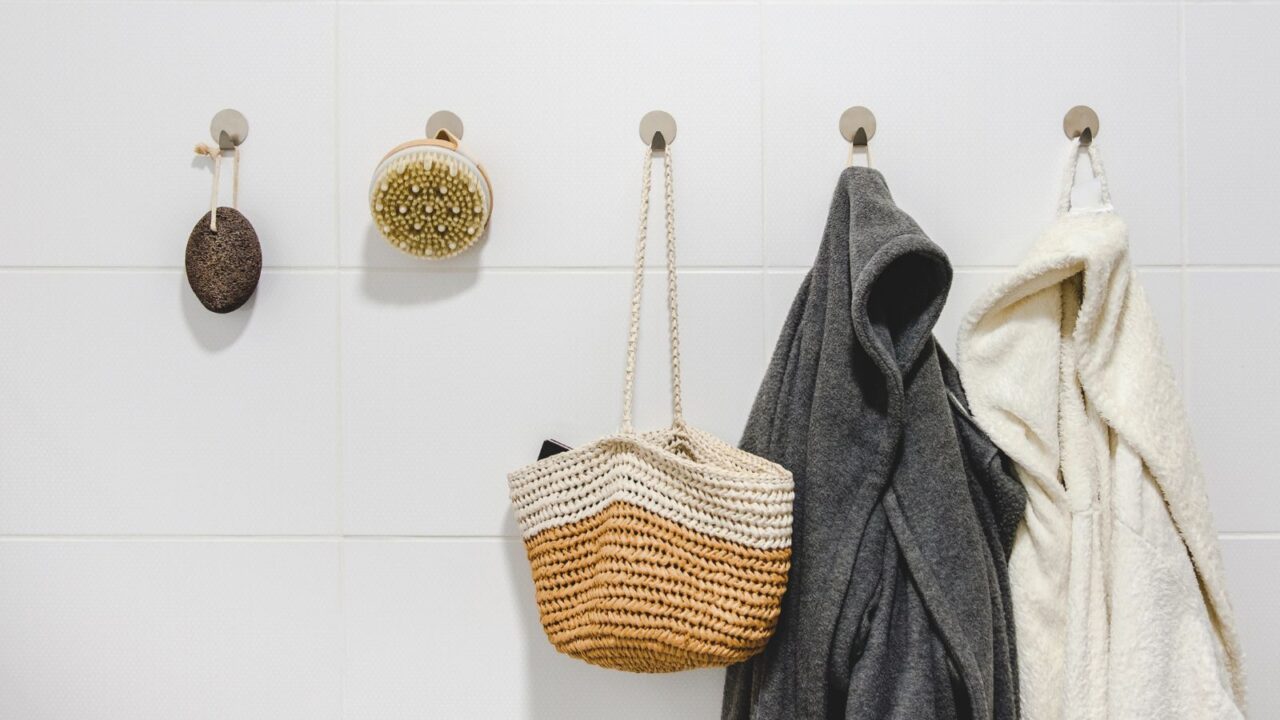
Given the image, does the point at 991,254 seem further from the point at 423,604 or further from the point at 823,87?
the point at 423,604

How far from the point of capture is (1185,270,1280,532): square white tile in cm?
81

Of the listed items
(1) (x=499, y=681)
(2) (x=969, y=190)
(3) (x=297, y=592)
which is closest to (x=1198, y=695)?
(2) (x=969, y=190)

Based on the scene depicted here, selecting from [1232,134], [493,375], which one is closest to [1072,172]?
[1232,134]

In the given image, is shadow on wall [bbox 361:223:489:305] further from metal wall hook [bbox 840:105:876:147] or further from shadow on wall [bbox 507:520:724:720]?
metal wall hook [bbox 840:105:876:147]

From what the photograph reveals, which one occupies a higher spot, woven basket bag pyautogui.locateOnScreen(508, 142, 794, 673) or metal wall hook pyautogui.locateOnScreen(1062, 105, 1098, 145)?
metal wall hook pyautogui.locateOnScreen(1062, 105, 1098, 145)

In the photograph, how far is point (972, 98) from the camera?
0.81 meters

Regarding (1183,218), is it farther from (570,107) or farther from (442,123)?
(442,123)

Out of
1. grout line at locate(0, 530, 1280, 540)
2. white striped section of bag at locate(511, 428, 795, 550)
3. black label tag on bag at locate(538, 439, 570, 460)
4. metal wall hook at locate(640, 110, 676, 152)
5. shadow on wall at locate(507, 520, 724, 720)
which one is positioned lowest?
shadow on wall at locate(507, 520, 724, 720)

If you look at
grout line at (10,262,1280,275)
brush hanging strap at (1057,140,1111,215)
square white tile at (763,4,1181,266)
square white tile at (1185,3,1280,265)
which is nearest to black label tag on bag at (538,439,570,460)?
grout line at (10,262,1280,275)

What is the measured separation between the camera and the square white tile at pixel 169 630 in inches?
32.2

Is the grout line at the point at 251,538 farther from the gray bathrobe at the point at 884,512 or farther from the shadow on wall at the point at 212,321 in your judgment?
the gray bathrobe at the point at 884,512

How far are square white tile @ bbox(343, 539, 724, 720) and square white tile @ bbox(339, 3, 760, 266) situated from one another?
322 mm

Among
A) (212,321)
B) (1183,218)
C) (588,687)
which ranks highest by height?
(1183,218)

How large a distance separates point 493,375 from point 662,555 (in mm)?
272
